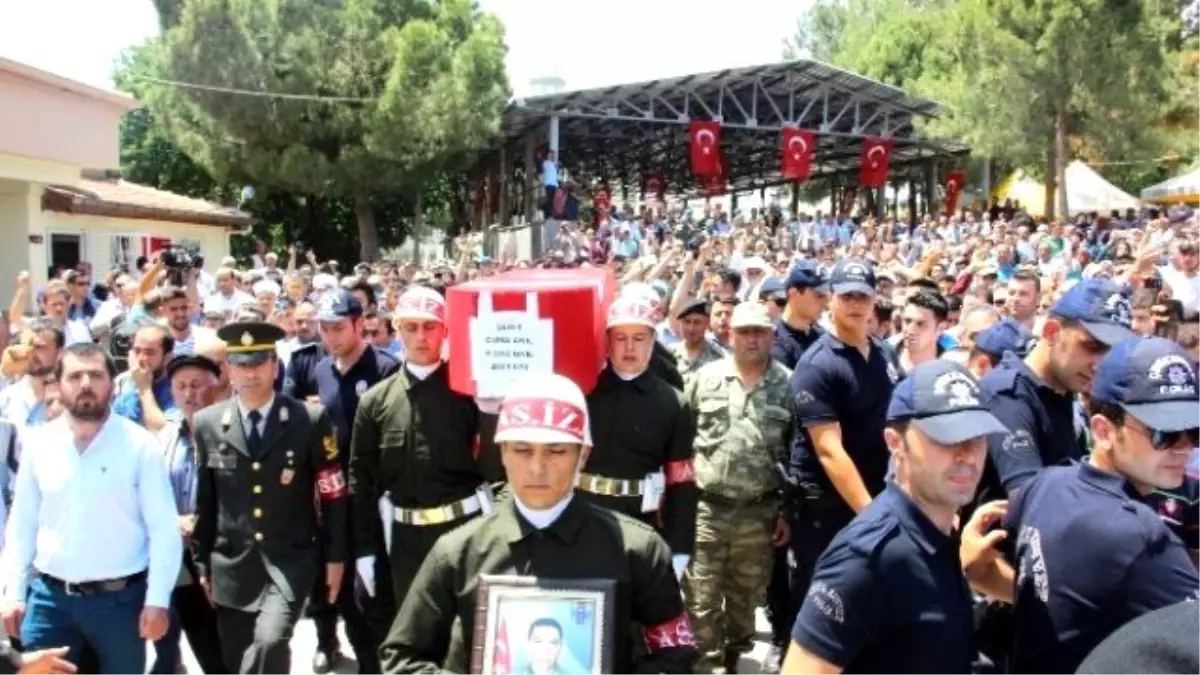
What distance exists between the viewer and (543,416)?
2.96 metres

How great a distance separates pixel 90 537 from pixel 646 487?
7.61ft

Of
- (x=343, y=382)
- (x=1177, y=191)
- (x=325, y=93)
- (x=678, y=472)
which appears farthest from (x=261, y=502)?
Answer: (x=1177, y=191)

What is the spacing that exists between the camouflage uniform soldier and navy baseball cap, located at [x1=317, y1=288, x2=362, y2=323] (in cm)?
188

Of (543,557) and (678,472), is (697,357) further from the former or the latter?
(543,557)

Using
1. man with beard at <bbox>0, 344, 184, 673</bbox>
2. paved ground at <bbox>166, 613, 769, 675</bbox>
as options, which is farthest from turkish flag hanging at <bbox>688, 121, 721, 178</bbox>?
man with beard at <bbox>0, 344, 184, 673</bbox>

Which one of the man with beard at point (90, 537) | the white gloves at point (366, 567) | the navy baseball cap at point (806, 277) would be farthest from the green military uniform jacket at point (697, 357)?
the man with beard at point (90, 537)

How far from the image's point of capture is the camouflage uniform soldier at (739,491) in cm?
597

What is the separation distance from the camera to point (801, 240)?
26859 mm

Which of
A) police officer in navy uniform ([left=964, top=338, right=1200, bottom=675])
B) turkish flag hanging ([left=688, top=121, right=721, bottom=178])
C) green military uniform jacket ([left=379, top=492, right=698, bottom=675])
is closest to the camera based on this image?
police officer in navy uniform ([left=964, top=338, right=1200, bottom=675])

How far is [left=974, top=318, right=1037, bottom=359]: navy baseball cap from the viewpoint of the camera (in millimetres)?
4992

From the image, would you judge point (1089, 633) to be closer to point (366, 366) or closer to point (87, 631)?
point (87, 631)

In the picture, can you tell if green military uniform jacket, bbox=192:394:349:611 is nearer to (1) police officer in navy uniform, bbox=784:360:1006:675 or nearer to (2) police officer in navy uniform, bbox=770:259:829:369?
(2) police officer in navy uniform, bbox=770:259:829:369

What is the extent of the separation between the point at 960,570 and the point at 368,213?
104 ft

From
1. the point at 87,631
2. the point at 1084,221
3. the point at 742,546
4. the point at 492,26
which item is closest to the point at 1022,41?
the point at 1084,221
